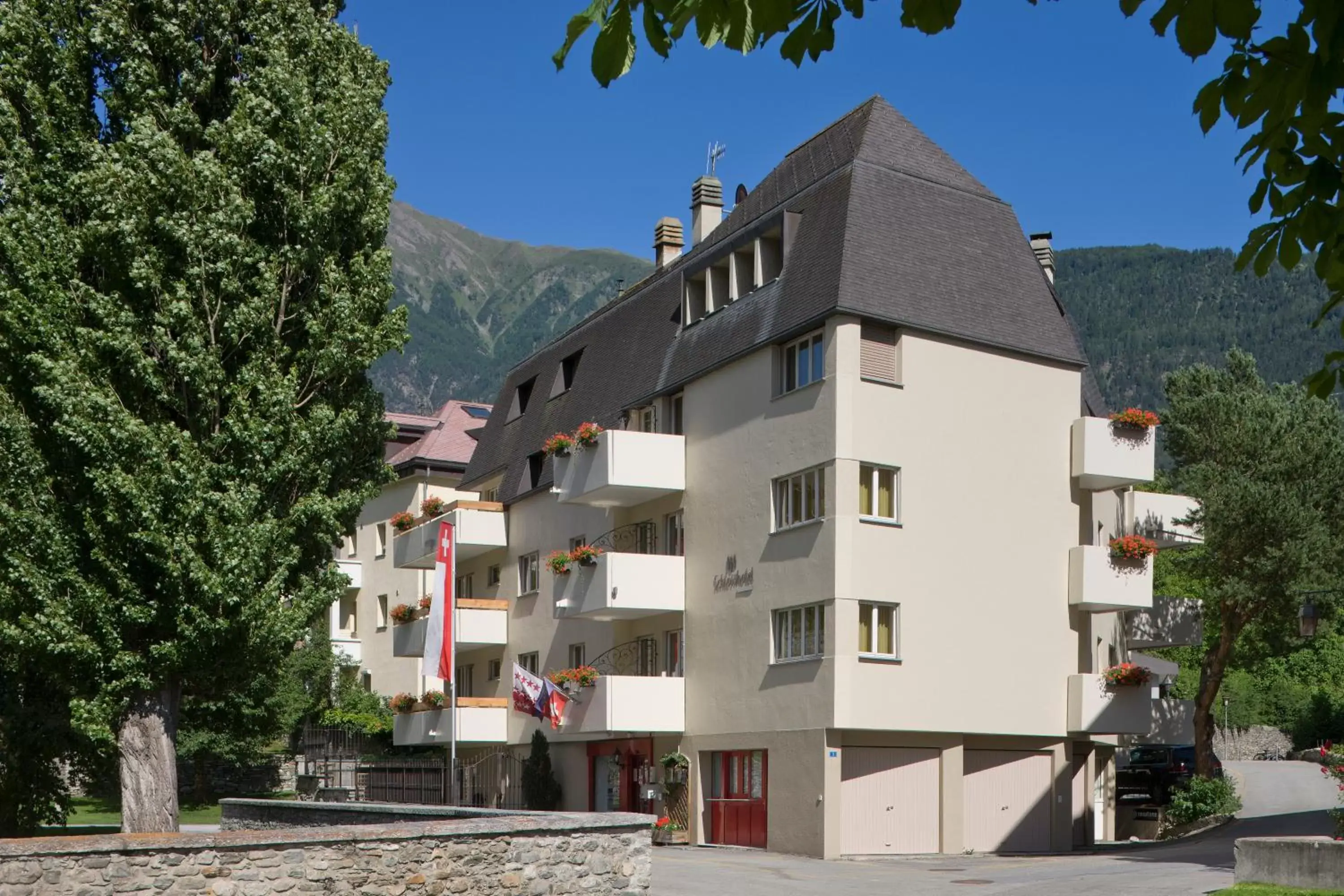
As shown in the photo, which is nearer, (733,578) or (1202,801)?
(733,578)

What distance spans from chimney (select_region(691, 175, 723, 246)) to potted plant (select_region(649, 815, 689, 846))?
1808cm

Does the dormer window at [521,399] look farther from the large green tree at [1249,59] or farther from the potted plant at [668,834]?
the large green tree at [1249,59]

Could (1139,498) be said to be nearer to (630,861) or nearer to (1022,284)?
(1022,284)

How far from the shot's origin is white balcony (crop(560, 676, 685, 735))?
116ft

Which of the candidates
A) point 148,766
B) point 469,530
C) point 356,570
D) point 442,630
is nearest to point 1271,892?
point 148,766

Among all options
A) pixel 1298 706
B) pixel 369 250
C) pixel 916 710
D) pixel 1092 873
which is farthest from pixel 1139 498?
pixel 1298 706

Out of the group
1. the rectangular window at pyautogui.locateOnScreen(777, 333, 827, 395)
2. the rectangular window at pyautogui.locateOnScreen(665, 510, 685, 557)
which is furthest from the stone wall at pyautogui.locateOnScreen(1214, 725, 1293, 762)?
the rectangular window at pyautogui.locateOnScreen(777, 333, 827, 395)

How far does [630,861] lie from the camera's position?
20812mm

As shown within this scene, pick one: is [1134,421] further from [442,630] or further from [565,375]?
[565,375]

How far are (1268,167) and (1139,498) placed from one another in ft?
119

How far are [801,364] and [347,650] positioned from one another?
3787cm

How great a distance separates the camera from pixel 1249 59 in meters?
5.46

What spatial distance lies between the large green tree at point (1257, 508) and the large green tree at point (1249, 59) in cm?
3280

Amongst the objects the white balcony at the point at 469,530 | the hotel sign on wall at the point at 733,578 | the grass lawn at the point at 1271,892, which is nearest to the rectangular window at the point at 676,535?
the hotel sign on wall at the point at 733,578
